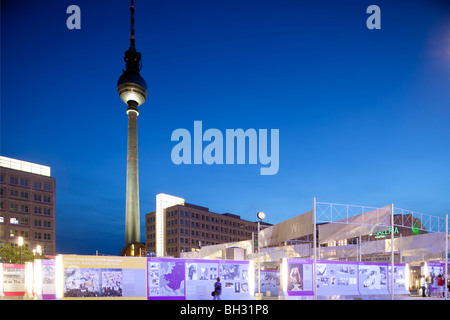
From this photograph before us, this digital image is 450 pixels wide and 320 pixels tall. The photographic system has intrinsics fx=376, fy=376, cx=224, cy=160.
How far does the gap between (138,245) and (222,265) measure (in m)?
62.8

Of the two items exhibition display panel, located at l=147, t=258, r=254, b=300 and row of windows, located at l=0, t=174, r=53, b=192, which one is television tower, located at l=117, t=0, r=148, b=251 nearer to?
row of windows, located at l=0, t=174, r=53, b=192

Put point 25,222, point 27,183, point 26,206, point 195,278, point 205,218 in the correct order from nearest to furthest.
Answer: point 195,278, point 25,222, point 26,206, point 27,183, point 205,218

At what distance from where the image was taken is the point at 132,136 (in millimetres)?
83812

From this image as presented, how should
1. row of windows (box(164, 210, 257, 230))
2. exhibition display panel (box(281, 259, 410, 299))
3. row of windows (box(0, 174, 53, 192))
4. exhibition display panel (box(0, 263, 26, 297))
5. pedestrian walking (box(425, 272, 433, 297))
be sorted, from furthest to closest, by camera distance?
1. row of windows (box(164, 210, 257, 230))
2. row of windows (box(0, 174, 53, 192))
3. pedestrian walking (box(425, 272, 433, 297))
4. exhibition display panel (box(0, 263, 26, 297))
5. exhibition display panel (box(281, 259, 410, 299))

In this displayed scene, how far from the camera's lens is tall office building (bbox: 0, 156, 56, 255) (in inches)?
3600

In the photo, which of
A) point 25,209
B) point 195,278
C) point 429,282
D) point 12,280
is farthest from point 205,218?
point 195,278

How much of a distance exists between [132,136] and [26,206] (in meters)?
36.2

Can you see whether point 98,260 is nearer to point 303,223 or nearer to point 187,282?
point 187,282

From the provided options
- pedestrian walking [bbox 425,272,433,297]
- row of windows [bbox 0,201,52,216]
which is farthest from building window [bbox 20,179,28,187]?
pedestrian walking [bbox 425,272,433,297]

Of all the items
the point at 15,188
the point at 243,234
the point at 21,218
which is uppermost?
the point at 15,188

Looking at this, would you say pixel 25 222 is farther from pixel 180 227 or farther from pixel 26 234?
pixel 180 227

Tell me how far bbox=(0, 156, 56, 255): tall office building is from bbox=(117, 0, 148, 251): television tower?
30272 millimetres
